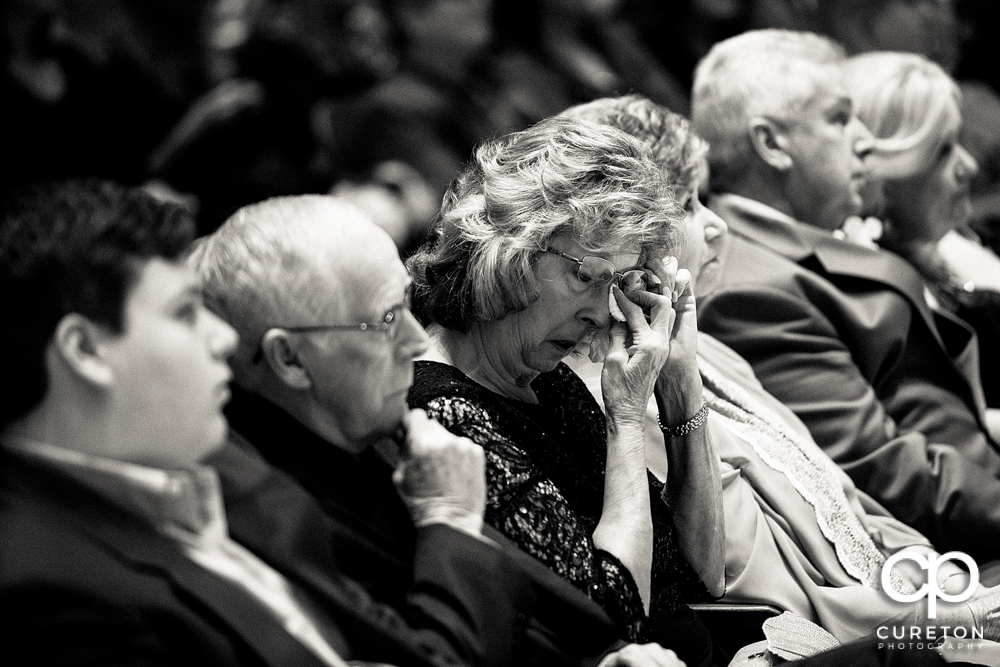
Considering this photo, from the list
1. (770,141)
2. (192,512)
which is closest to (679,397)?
(192,512)

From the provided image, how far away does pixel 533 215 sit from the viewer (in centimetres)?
223

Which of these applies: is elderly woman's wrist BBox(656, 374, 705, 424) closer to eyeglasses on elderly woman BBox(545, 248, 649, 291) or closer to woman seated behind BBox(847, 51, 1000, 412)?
eyeglasses on elderly woman BBox(545, 248, 649, 291)

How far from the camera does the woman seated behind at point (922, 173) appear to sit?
151 inches

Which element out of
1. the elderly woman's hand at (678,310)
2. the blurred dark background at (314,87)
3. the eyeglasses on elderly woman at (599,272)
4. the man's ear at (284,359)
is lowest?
the blurred dark background at (314,87)

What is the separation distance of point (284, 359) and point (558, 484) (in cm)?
65

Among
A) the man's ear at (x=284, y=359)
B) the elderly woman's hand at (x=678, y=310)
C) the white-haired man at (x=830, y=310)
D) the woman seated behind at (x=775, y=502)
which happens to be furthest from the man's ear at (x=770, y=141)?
the man's ear at (x=284, y=359)

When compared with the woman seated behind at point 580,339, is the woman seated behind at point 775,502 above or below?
below

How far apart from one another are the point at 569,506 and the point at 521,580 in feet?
1.19

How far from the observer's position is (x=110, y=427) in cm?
143

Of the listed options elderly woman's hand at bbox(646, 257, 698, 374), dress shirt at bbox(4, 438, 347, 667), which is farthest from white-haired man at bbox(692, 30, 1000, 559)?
dress shirt at bbox(4, 438, 347, 667)

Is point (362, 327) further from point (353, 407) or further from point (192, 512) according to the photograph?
point (192, 512)

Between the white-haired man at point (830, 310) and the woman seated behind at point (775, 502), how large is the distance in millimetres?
173

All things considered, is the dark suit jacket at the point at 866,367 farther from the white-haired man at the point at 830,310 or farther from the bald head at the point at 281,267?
the bald head at the point at 281,267

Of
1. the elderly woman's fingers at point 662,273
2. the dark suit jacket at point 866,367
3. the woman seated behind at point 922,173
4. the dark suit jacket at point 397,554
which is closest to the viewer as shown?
the dark suit jacket at point 397,554
